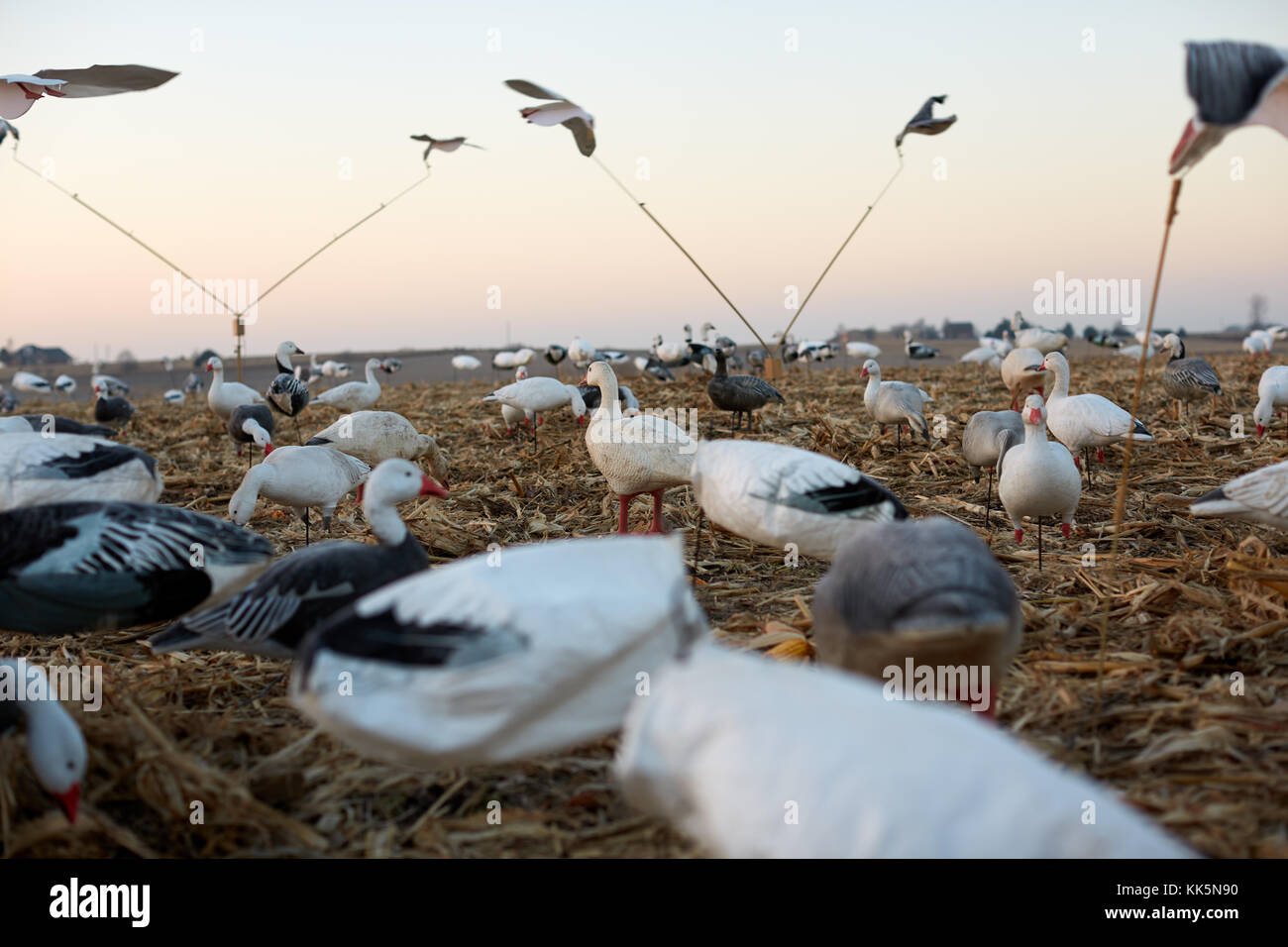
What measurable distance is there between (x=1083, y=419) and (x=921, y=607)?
289 inches

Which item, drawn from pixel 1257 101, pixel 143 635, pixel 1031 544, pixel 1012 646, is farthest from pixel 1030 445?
pixel 143 635

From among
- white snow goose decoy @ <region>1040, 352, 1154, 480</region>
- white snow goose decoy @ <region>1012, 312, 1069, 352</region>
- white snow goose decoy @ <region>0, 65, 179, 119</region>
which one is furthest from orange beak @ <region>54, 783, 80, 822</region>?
white snow goose decoy @ <region>1012, 312, 1069, 352</region>

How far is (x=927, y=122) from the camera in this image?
788cm

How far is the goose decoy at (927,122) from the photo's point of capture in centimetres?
788

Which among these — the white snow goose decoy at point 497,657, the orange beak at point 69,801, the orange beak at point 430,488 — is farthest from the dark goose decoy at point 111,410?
the white snow goose decoy at point 497,657

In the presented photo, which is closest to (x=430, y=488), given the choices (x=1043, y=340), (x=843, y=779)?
(x=843, y=779)

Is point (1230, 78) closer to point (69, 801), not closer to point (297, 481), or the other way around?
point (69, 801)

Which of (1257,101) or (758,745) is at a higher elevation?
(1257,101)

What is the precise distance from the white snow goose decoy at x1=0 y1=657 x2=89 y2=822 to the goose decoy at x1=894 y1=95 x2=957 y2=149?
7.64 meters

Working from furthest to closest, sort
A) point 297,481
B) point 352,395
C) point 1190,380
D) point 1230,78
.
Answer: point 352,395 → point 1190,380 → point 297,481 → point 1230,78

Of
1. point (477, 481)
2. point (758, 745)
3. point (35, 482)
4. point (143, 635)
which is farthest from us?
point (477, 481)
